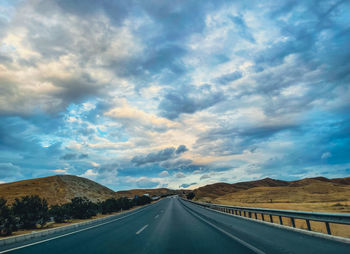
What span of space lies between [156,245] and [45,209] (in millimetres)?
17029

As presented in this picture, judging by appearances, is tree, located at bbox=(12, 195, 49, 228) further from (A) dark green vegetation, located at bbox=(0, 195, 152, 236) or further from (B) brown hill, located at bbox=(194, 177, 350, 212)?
(B) brown hill, located at bbox=(194, 177, 350, 212)

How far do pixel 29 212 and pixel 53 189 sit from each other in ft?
224

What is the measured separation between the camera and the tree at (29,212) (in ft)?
62.1

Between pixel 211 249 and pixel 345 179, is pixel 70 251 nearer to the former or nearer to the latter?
pixel 211 249

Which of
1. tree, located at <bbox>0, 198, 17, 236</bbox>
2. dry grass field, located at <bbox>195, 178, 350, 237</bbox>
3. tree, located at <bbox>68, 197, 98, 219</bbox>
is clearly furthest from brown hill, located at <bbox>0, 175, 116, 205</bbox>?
tree, located at <bbox>0, 198, 17, 236</bbox>

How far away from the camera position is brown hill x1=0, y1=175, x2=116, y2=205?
7131cm

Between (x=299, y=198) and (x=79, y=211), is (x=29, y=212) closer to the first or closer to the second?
(x=79, y=211)

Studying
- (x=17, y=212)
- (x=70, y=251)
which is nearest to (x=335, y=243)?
(x=70, y=251)

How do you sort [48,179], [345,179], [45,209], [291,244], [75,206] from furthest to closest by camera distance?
[345,179] < [48,179] < [75,206] < [45,209] < [291,244]

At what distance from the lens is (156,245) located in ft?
25.6

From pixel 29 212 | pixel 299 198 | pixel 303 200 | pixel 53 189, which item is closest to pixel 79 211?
pixel 29 212

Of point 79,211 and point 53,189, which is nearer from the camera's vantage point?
point 79,211

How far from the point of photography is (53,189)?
8000 centimetres

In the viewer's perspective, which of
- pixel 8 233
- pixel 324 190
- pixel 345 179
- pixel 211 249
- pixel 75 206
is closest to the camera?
pixel 211 249
